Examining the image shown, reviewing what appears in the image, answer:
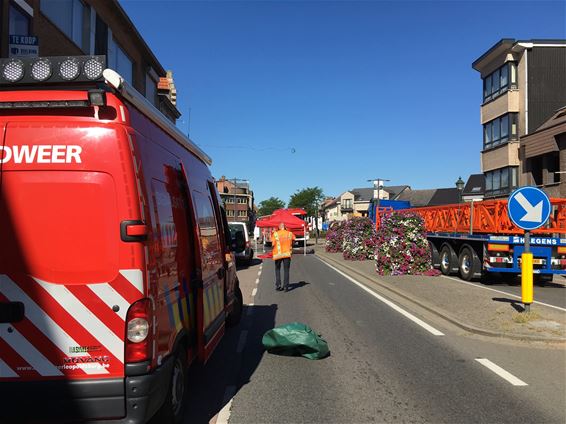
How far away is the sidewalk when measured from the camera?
24.5 feet

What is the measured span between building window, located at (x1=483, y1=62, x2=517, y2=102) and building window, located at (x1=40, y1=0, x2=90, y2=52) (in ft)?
83.5

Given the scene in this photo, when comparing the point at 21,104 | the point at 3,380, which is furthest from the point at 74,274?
the point at 21,104

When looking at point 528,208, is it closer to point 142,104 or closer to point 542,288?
point 542,288

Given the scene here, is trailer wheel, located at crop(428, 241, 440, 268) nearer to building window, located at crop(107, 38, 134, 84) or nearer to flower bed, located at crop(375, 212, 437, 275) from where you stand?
flower bed, located at crop(375, 212, 437, 275)

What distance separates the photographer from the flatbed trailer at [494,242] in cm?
1378

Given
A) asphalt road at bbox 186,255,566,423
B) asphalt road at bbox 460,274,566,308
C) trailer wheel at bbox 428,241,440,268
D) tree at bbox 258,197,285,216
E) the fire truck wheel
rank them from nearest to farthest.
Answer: asphalt road at bbox 186,255,566,423 < asphalt road at bbox 460,274,566,308 < the fire truck wheel < trailer wheel at bbox 428,241,440,268 < tree at bbox 258,197,285,216

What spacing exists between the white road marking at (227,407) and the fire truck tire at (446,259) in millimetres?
12976

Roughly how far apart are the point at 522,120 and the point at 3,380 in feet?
107

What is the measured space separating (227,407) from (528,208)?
6541 mm

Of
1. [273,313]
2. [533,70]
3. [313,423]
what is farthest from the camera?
[533,70]

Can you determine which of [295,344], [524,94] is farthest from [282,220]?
[295,344]

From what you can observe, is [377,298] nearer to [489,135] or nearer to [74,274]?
[74,274]

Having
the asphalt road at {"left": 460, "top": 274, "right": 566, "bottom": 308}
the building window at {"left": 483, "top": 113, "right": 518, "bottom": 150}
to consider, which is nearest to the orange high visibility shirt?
the asphalt road at {"left": 460, "top": 274, "right": 566, "bottom": 308}

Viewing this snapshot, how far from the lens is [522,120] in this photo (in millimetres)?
Result: 30469
